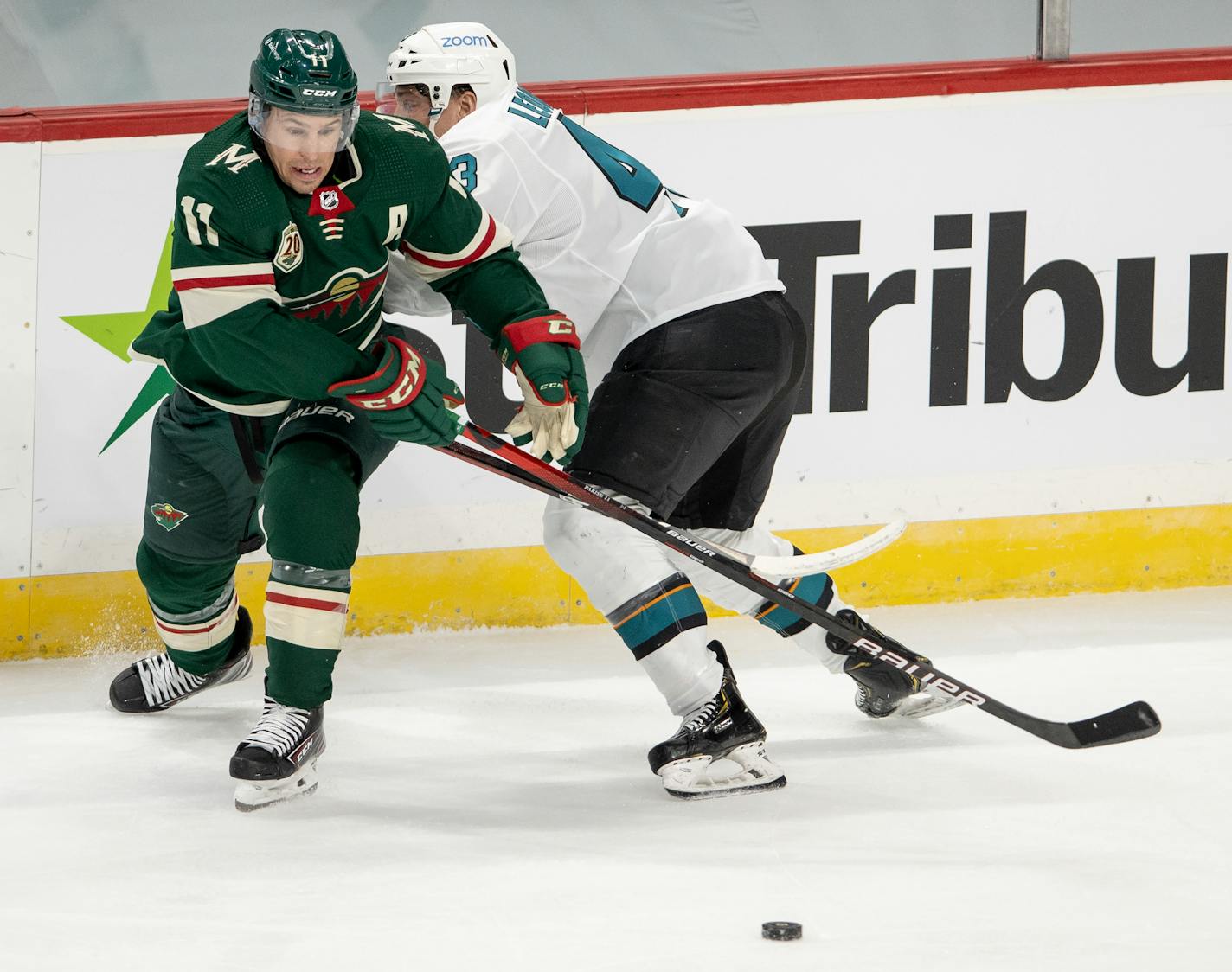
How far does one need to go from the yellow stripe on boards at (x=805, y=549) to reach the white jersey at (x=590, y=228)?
0.89 meters

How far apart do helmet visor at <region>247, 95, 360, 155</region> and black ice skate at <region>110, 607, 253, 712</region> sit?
1.04 meters

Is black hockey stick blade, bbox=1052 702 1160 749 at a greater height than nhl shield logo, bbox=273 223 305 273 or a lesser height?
lesser

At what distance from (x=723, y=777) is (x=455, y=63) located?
3.82ft

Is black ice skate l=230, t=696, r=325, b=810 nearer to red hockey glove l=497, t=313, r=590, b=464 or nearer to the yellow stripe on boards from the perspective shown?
red hockey glove l=497, t=313, r=590, b=464

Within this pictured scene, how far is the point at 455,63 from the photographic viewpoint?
8.42 ft

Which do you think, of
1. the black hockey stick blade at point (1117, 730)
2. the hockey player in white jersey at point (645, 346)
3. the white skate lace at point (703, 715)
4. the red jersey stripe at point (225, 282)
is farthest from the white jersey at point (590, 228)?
the black hockey stick blade at point (1117, 730)

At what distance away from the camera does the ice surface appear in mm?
1967

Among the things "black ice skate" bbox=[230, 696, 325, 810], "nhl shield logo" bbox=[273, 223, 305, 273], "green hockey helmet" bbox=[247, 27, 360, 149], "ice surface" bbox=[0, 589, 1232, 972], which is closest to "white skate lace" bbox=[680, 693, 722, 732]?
"ice surface" bbox=[0, 589, 1232, 972]

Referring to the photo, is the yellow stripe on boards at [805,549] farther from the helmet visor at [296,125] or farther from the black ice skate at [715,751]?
the helmet visor at [296,125]

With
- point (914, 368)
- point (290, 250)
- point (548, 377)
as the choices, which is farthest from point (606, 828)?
point (914, 368)

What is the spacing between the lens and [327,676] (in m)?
2.40

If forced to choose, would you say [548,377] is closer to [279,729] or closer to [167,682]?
[279,729]

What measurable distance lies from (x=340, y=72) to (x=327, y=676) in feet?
2.78

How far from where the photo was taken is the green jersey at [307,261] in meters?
2.18
